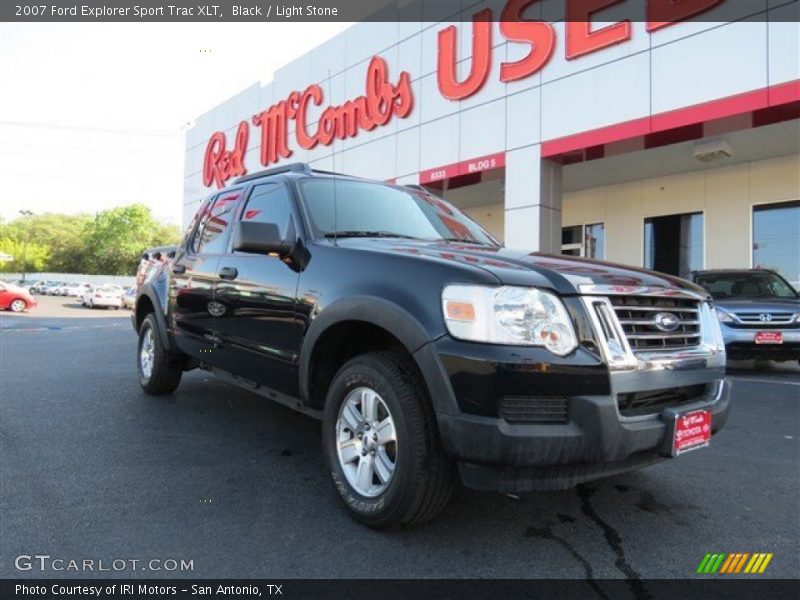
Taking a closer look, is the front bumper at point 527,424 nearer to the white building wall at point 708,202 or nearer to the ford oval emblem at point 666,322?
the ford oval emblem at point 666,322

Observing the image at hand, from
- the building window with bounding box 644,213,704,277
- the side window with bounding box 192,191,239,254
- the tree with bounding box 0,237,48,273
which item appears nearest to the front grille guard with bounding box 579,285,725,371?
the side window with bounding box 192,191,239,254

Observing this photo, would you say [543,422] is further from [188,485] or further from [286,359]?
[188,485]

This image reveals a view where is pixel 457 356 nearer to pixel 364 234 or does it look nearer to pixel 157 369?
pixel 364 234

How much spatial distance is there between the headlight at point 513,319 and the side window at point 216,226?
100 inches

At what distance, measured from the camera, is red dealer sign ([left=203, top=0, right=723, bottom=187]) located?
35.6 ft

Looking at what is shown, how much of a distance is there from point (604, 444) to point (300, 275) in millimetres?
1853

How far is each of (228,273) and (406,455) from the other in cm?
217

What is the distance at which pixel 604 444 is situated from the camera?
224cm

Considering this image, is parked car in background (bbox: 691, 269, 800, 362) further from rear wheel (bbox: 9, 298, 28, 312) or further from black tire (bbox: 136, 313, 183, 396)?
rear wheel (bbox: 9, 298, 28, 312)

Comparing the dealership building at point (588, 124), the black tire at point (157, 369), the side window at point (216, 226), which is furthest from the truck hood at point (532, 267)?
the dealership building at point (588, 124)

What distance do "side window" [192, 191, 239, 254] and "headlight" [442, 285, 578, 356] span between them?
255 centimetres

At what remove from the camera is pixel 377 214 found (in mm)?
3688

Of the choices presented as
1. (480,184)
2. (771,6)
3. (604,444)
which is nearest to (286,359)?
(604,444)
